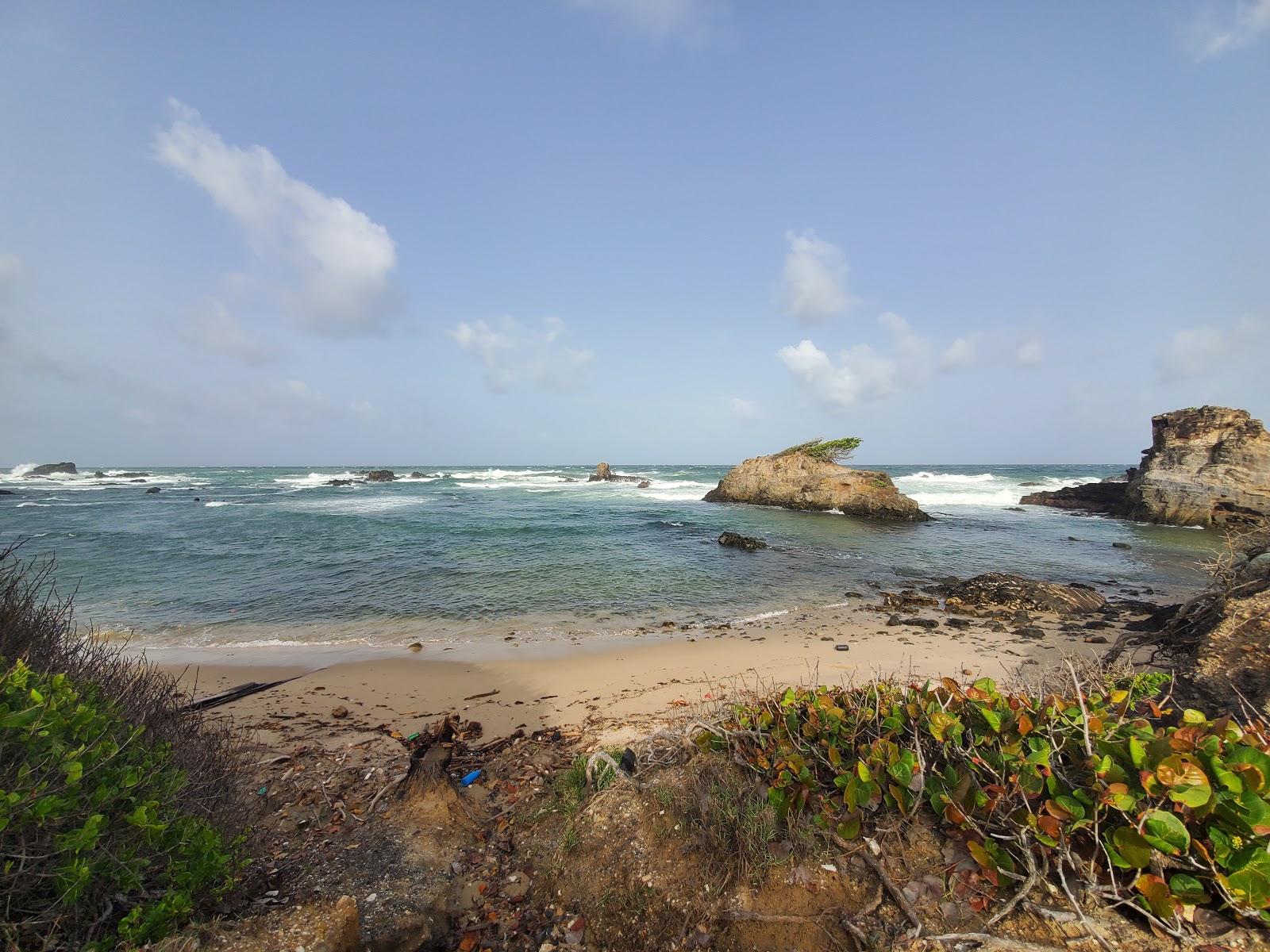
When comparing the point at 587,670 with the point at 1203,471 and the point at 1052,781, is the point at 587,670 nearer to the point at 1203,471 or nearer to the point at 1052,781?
the point at 1052,781

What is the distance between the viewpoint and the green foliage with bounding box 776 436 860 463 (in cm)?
2828

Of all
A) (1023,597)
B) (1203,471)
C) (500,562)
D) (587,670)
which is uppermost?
(1203,471)

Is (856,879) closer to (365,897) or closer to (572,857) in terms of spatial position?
(572,857)

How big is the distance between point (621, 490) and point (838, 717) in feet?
126

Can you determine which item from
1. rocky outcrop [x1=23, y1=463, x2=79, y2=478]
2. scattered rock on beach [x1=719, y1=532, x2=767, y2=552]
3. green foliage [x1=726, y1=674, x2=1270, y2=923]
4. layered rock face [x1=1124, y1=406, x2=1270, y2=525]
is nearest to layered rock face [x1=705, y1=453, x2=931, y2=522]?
scattered rock on beach [x1=719, y1=532, x2=767, y2=552]

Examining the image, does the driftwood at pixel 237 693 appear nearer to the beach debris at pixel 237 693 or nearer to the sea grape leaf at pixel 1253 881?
the beach debris at pixel 237 693

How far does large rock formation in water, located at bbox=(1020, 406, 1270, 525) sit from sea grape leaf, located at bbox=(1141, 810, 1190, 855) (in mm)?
30050

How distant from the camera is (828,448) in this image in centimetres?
2844

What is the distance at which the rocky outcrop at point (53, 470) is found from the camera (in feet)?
202

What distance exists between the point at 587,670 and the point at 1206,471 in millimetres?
30892

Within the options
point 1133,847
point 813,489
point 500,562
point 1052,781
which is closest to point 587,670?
point 1052,781

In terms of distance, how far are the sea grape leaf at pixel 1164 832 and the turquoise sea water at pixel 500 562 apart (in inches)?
310

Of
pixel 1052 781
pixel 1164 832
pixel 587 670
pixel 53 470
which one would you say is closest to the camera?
pixel 1164 832

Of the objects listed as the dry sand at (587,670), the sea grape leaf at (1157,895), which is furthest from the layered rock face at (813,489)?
the sea grape leaf at (1157,895)
